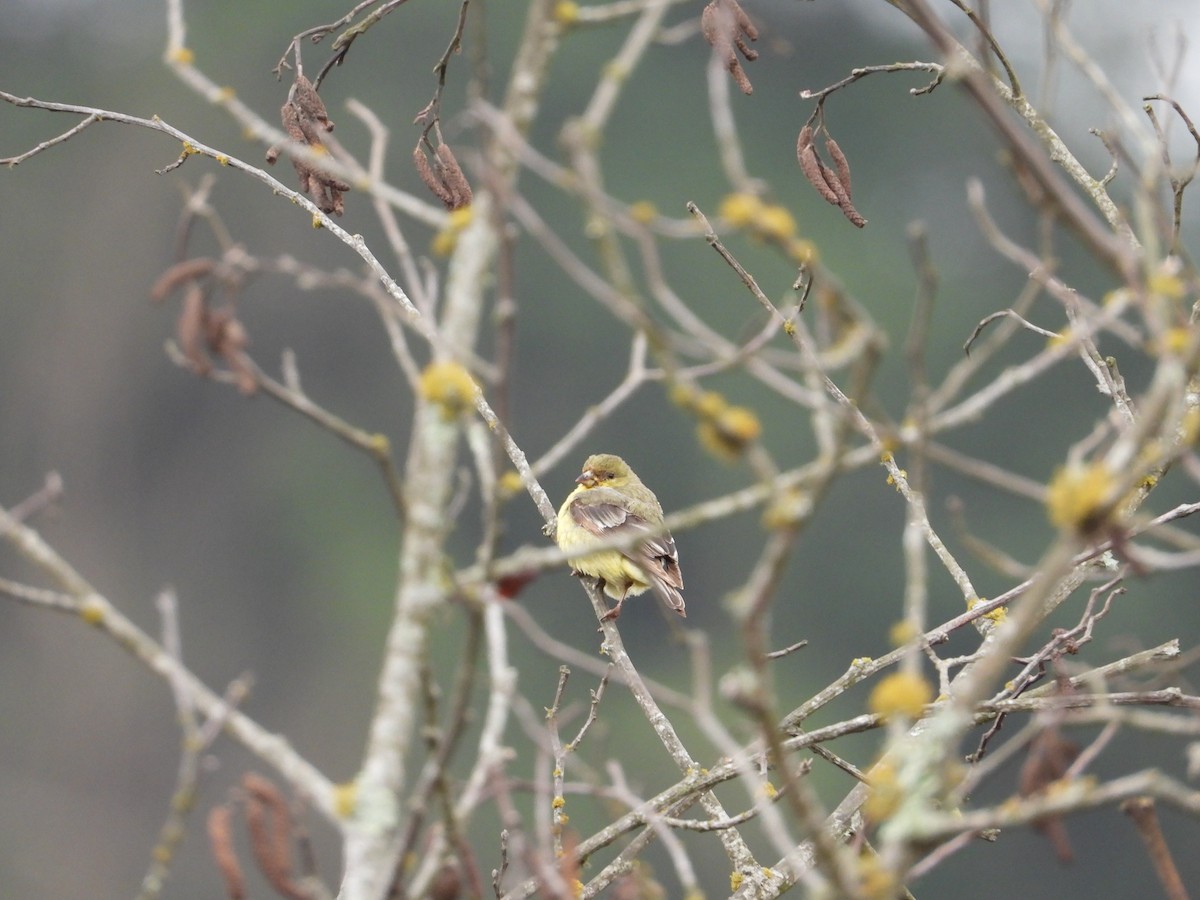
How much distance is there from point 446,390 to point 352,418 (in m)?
32.3

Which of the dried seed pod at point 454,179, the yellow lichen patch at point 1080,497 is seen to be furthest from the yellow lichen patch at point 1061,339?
the dried seed pod at point 454,179

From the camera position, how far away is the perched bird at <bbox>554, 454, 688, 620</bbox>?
7789 mm

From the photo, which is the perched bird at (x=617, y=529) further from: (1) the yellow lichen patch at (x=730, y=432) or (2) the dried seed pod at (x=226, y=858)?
(1) the yellow lichen patch at (x=730, y=432)

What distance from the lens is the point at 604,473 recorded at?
9133mm

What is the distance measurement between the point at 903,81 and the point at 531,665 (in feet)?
60.4

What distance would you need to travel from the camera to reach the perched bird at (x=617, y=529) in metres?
7.79

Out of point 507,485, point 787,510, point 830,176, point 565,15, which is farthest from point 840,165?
point 787,510

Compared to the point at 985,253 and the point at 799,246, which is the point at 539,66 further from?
the point at 985,253

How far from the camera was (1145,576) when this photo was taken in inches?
87.1

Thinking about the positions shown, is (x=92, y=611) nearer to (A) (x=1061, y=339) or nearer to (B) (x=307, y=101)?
(A) (x=1061, y=339)

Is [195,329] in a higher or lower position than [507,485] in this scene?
higher

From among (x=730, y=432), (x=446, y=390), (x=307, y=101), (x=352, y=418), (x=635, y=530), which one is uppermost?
(x=352, y=418)

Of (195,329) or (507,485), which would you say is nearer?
(507,485)

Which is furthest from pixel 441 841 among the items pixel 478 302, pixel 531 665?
pixel 531 665
